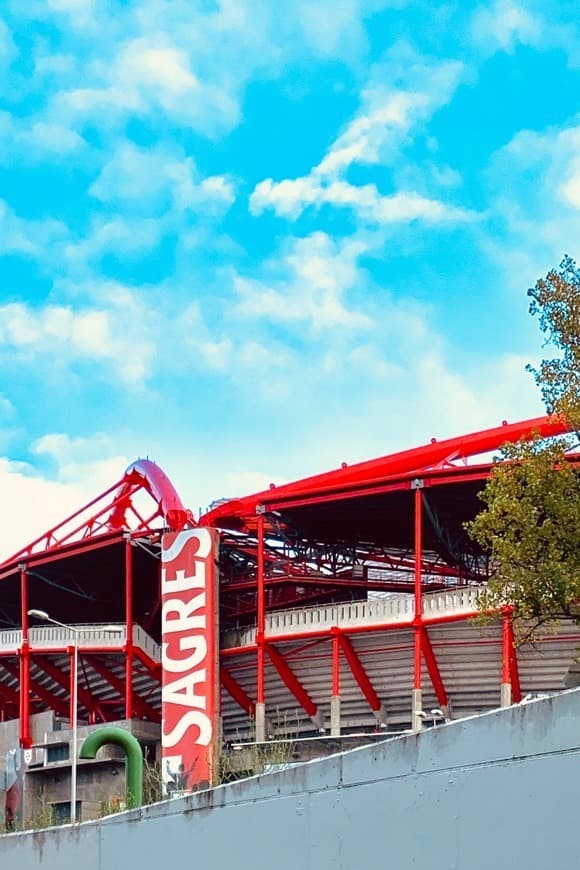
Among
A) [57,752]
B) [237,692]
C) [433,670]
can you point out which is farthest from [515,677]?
[57,752]

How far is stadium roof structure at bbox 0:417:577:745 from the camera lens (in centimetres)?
6162

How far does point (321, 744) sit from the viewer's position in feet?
191

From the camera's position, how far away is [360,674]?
64.5 meters

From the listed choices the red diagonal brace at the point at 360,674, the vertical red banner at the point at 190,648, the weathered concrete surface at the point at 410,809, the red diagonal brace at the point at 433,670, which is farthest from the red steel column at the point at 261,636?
the weathered concrete surface at the point at 410,809

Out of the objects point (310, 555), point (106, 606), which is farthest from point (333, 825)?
point (106, 606)

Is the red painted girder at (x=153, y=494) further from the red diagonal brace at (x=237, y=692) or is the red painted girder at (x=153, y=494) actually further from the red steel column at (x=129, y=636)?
the red diagonal brace at (x=237, y=692)

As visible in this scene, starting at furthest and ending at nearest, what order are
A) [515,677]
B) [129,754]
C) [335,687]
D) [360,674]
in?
1. [360,674]
2. [335,687]
3. [515,677]
4. [129,754]

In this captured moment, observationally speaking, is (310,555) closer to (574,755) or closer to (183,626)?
(183,626)

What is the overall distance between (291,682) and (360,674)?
12.6 feet

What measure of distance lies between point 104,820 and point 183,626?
158 ft

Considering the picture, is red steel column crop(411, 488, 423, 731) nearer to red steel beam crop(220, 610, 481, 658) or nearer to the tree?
red steel beam crop(220, 610, 481, 658)

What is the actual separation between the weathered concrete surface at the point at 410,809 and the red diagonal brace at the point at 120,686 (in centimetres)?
5777

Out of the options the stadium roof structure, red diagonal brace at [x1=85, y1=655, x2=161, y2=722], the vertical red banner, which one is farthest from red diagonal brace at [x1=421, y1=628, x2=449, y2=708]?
red diagonal brace at [x1=85, y1=655, x2=161, y2=722]

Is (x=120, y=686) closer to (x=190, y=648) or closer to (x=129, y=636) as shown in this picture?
(x=129, y=636)
